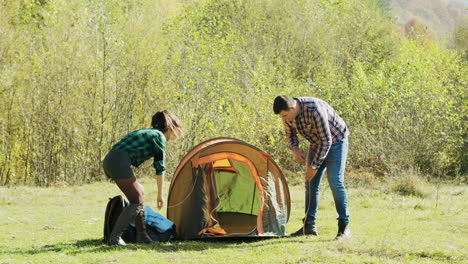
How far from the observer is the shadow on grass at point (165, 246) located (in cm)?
596

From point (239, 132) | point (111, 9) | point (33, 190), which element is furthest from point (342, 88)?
point (33, 190)

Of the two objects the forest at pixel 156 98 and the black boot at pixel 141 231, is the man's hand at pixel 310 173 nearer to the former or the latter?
the black boot at pixel 141 231

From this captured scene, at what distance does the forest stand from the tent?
21.3 feet

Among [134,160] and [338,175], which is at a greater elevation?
[134,160]

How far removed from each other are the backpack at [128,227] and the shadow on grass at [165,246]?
128 mm

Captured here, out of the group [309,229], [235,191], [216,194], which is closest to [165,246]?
[309,229]

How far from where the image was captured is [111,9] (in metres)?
16.5

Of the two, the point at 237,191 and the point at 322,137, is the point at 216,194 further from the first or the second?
the point at 322,137

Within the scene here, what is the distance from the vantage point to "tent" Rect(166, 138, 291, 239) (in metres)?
6.75

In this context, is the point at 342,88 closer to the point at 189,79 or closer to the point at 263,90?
the point at 263,90

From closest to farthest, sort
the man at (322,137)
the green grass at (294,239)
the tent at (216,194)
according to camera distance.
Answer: the green grass at (294,239), the man at (322,137), the tent at (216,194)

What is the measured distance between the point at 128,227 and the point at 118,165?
104 centimetres

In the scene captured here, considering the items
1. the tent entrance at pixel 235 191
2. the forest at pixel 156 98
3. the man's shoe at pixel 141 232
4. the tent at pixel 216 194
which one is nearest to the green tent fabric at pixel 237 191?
the tent entrance at pixel 235 191

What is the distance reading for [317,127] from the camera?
19.7 feet
